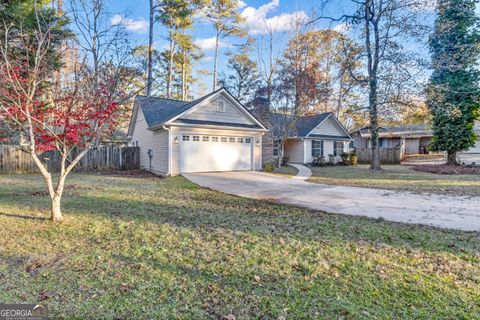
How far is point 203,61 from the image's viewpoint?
28484mm

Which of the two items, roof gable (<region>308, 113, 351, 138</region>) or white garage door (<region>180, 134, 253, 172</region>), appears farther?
roof gable (<region>308, 113, 351, 138</region>)

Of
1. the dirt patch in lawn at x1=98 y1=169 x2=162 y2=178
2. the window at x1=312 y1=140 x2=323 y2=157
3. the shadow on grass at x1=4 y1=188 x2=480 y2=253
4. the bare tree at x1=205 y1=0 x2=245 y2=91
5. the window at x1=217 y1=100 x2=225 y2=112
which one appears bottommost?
the shadow on grass at x1=4 y1=188 x2=480 y2=253

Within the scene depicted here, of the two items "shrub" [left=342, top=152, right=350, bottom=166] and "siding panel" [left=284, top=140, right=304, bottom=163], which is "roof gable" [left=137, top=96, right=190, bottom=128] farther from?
"shrub" [left=342, top=152, right=350, bottom=166]

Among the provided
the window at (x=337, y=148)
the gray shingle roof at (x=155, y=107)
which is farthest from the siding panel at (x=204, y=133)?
the window at (x=337, y=148)

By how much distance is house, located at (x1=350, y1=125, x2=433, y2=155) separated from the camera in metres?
29.5

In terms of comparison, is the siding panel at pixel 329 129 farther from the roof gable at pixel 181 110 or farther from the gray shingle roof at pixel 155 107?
the gray shingle roof at pixel 155 107

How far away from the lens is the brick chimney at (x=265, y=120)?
1941cm

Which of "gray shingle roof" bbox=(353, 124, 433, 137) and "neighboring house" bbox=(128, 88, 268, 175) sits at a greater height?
"gray shingle roof" bbox=(353, 124, 433, 137)

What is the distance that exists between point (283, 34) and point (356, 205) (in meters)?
21.4

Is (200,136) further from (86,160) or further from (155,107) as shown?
(86,160)

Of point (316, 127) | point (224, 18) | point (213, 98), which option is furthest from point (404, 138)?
point (213, 98)

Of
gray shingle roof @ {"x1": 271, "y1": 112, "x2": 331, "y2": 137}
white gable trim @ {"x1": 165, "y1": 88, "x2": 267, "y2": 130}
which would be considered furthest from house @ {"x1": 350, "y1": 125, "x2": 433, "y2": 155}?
white gable trim @ {"x1": 165, "y1": 88, "x2": 267, "y2": 130}

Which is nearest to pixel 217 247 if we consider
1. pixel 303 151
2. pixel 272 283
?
pixel 272 283

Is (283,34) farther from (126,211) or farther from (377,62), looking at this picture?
(126,211)
